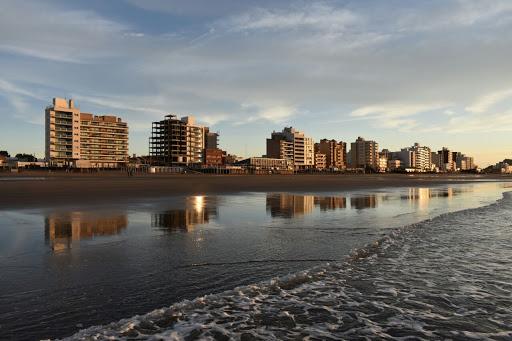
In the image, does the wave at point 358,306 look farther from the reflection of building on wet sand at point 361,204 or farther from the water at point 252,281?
the reflection of building on wet sand at point 361,204

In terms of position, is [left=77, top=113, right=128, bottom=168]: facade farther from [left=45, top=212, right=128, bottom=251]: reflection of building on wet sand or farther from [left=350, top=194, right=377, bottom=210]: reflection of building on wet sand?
[left=45, top=212, right=128, bottom=251]: reflection of building on wet sand

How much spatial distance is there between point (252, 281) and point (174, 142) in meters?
161

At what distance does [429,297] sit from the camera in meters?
6.16

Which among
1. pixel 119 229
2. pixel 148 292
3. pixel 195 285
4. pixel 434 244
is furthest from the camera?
pixel 119 229

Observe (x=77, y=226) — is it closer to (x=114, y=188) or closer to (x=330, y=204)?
(x=330, y=204)

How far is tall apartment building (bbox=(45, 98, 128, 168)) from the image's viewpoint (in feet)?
450

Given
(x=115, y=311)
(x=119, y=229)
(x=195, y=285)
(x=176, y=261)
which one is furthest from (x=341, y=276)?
(x=119, y=229)

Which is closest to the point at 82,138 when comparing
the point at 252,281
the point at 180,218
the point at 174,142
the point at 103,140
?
the point at 103,140

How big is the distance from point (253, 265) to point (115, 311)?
3.11 meters

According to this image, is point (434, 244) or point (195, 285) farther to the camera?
point (434, 244)

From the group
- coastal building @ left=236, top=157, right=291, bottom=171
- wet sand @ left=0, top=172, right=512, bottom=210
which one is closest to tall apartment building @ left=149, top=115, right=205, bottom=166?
coastal building @ left=236, top=157, right=291, bottom=171

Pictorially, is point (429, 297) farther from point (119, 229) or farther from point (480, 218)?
point (480, 218)

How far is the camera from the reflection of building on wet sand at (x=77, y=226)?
994 centimetres

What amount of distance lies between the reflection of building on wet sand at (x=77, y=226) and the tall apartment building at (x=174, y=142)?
484 feet
